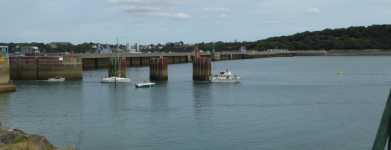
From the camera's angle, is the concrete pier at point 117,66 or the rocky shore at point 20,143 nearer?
the rocky shore at point 20,143

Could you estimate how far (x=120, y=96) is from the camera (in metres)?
53.2

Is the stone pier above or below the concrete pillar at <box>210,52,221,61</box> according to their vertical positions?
below

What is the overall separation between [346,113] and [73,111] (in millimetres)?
29502

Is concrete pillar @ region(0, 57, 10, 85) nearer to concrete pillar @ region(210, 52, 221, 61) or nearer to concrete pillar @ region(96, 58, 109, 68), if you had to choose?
concrete pillar @ region(96, 58, 109, 68)

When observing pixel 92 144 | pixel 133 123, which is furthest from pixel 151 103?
pixel 92 144

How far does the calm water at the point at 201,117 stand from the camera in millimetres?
26703

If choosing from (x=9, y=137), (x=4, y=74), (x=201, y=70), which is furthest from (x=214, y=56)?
(x=9, y=137)

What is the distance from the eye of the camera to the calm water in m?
26.7

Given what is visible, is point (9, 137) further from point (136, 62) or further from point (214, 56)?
point (214, 56)

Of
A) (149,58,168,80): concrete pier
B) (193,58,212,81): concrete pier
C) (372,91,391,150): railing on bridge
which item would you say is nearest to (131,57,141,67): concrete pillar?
(149,58,168,80): concrete pier

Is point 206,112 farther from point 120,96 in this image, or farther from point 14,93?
point 14,93

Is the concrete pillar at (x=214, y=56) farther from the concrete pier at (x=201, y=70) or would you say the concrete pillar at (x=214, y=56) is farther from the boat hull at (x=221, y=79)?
the boat hull at (x=221, y=79)

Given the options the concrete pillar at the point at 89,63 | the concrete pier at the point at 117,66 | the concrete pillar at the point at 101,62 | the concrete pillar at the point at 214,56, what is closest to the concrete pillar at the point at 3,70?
the concrete pier at the point at 117,66

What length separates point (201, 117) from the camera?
35969 millimetres
